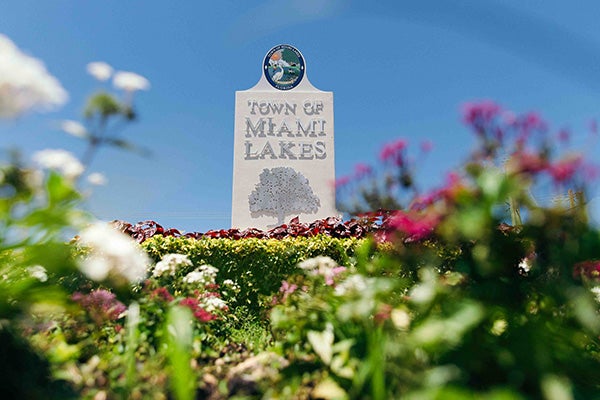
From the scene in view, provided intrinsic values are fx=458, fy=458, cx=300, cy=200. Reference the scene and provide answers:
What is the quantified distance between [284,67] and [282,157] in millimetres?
2231

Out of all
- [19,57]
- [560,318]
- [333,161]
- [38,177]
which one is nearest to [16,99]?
[19,57]

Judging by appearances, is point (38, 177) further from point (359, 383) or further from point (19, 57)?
point (359, 383)

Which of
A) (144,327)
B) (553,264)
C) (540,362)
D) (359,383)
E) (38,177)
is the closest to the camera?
(540,362)

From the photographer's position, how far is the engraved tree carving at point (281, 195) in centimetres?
956

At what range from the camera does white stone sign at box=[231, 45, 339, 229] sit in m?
9.56

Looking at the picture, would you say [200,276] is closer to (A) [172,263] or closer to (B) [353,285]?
(A) [172,263]

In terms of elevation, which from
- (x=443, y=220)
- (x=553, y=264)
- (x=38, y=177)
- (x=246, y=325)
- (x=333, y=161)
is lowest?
(x=246, y=325)

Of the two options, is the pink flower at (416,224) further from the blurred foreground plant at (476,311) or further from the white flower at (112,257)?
the white flower at (112,257)

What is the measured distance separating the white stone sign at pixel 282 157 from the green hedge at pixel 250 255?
4940mm

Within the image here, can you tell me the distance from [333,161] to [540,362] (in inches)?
336

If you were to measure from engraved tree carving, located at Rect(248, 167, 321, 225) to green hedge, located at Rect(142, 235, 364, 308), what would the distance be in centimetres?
504

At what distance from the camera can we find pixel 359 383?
4.79ft

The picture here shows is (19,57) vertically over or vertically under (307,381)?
over

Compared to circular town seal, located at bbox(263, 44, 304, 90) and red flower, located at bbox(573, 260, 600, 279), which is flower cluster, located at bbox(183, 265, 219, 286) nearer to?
red flower, located at bbox(573, 260, 600, 279)
